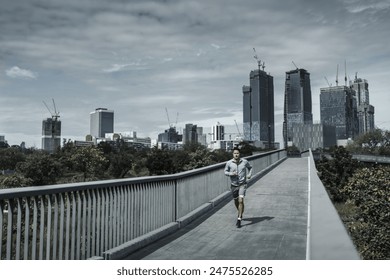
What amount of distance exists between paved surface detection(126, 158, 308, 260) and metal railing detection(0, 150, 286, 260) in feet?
1.66

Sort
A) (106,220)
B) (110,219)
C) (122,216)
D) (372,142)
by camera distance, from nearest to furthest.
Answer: (106,220) → (110,219) → (122,216) → (372,142)

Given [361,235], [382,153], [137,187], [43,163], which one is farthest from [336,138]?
[137,187]

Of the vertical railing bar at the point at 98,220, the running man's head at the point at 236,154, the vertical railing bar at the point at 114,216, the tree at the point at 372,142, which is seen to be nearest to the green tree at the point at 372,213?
the running man's head at the point at 236,154

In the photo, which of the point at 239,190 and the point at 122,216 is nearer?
the point at 122,216

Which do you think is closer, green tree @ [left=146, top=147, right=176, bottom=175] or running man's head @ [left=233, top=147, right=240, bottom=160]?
running man's head @ [left=233, top=147, right=240, bottom=160]

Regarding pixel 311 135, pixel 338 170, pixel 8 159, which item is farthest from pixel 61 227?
pixel 311 135

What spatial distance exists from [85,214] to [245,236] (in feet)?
11.7

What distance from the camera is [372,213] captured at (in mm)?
18938

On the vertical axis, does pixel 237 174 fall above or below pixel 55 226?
above

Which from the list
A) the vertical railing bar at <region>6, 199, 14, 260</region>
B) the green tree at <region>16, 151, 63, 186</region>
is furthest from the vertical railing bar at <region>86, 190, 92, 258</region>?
the green tree at <region>16, 151, 63, 186</region>

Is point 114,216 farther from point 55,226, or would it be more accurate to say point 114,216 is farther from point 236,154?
point 236,154

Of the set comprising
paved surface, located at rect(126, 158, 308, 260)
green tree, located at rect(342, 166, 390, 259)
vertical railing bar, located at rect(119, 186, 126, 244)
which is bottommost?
green tree, located at rect(342, 166, 390, 259)

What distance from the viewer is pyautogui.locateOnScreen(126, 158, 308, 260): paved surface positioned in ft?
20.8

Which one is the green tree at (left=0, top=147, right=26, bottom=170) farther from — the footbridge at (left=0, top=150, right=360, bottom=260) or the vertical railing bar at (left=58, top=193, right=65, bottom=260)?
the vertical railing bar at (left=58, top=193, right=65, bottom=260)
